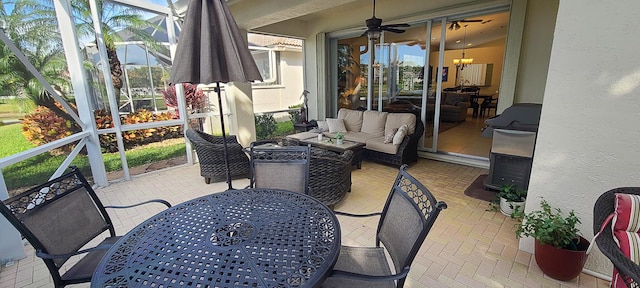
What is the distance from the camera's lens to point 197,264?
1.18 m

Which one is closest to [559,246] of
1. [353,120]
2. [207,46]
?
[207,46]

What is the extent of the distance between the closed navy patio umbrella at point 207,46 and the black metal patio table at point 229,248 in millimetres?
993

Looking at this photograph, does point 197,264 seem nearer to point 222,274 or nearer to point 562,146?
point 222,274

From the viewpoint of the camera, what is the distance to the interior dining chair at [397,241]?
124 cm

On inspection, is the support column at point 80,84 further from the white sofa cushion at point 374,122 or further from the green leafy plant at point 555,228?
the green leafy plant at point 555,228

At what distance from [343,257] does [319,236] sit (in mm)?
381

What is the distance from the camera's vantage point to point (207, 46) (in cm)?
200

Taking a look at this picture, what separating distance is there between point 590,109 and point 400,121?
321cm

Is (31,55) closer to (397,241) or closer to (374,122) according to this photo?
(397,241)

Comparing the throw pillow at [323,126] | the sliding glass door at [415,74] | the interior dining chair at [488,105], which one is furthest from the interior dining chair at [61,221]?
the interior dining chair at [488,105]

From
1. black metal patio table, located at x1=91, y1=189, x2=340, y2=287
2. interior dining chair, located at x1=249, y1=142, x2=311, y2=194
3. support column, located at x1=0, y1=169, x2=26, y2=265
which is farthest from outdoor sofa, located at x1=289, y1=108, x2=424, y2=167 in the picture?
support column, located at x1=0, y1=169, x2=26, y2=265

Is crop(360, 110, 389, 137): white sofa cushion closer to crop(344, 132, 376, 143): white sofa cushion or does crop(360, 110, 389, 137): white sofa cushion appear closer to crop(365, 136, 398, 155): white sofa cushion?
crop(344, 132, 376, 143): white sofa cushion

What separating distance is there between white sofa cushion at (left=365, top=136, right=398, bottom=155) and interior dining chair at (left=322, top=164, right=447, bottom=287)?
2.94 meters

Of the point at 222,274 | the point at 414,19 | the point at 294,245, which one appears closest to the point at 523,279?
the point at 294,245
